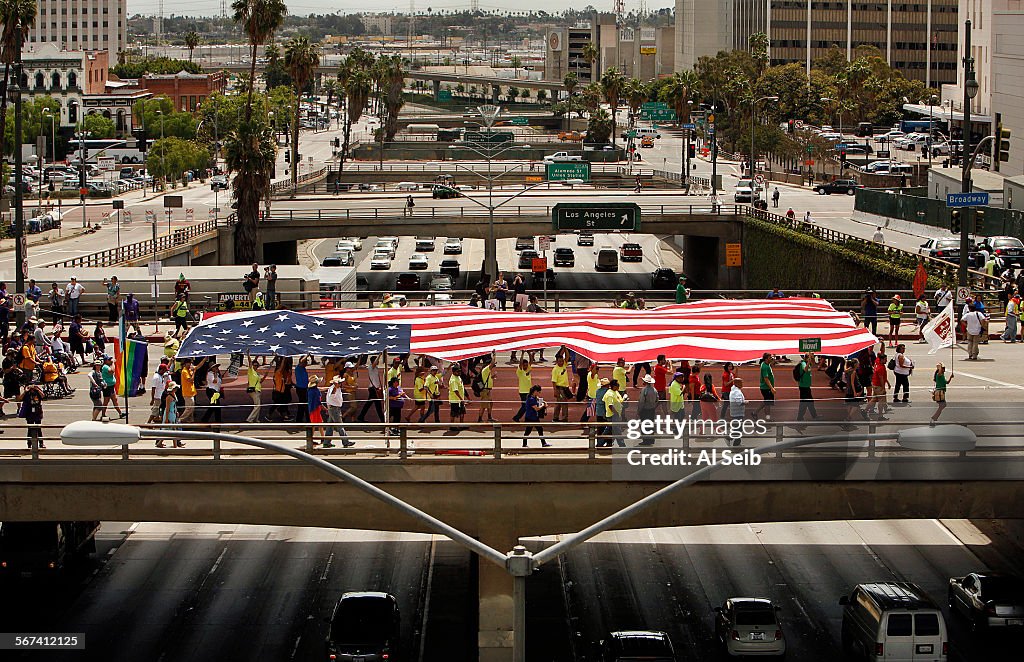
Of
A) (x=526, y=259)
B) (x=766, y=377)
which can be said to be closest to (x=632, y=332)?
(x=766, y=377)

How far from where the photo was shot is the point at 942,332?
3725 cm

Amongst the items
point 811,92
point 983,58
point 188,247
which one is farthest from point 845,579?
point 811,92

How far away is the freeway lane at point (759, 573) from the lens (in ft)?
105

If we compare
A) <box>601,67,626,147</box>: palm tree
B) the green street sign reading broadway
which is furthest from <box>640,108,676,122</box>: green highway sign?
the green street sign reading broadway

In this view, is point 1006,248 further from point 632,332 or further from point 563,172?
point 632,332

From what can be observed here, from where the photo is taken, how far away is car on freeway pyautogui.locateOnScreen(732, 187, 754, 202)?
107 meters

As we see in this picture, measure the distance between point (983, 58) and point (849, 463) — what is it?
352 feet

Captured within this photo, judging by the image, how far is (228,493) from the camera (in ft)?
93.4

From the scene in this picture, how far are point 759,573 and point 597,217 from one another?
165 feet

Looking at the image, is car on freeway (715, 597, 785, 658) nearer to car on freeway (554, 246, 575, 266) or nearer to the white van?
the white van

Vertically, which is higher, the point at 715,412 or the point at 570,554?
the point at 715,412

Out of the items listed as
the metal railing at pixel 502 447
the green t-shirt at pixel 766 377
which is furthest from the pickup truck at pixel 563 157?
the metal railing at pixel 502 447

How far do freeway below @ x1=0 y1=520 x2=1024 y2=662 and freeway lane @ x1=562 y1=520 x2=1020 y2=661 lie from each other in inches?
2.1

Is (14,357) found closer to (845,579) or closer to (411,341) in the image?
(411,341)
